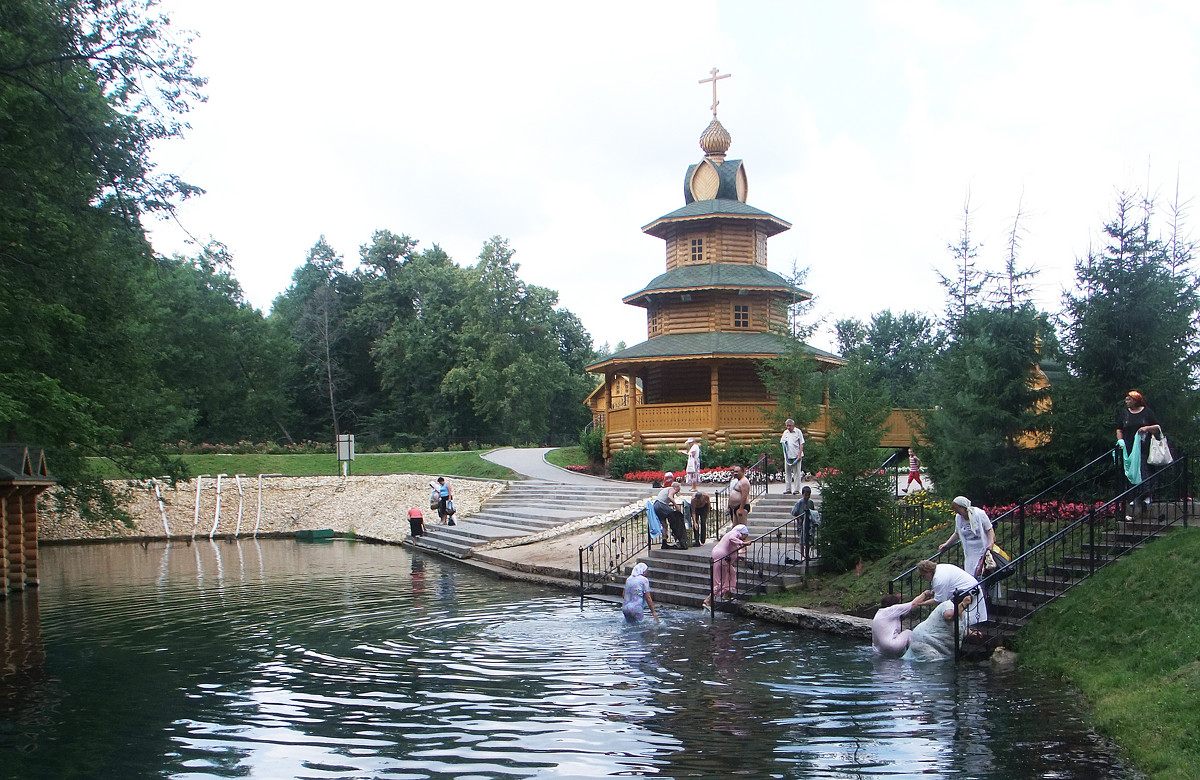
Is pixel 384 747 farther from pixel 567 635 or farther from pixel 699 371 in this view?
pixel 699 371

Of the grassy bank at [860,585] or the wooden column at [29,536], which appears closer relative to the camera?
the grassy bank at [860,585]

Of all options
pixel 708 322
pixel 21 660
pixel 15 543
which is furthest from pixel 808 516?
pixel 708 322

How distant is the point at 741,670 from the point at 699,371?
1092 inches

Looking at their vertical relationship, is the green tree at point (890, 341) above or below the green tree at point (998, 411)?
above

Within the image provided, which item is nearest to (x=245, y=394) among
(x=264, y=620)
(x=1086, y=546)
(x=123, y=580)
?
(x=123, y=580)

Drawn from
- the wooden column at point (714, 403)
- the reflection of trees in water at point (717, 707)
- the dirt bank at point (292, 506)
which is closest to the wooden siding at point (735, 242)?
the wooden column at point (714, 403)

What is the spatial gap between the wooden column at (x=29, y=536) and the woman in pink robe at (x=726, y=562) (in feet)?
51.1

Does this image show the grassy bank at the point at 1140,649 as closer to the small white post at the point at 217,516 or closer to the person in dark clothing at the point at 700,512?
the person in dark clothing at the point at 700,512

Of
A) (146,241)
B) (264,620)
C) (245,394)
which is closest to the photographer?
(264,620)

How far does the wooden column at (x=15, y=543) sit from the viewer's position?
21.0 metres

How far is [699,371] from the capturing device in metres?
39.1

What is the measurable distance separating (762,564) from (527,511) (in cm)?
1547

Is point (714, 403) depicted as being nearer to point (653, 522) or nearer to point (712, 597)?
point (653, 522)

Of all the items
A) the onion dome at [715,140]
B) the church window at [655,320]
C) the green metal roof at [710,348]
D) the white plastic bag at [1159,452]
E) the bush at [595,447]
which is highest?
the onion dome at [715,140]
